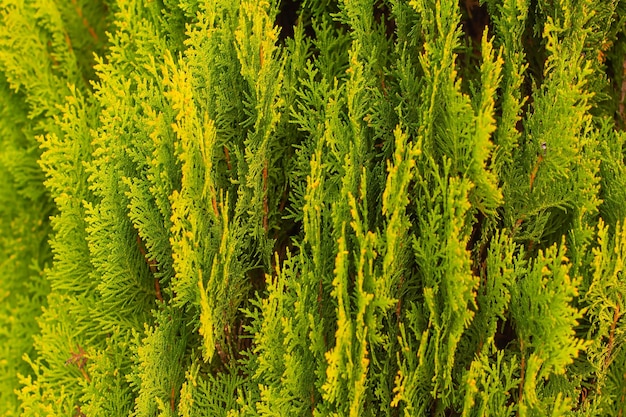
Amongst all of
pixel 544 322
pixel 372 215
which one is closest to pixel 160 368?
pixel 372 215

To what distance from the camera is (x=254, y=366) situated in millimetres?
1996

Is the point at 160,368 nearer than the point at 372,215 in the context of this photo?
No

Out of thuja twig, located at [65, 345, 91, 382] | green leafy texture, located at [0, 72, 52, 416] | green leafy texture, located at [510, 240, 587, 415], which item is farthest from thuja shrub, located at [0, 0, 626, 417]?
green leafy texture, located at [0, 72, 52, 416]

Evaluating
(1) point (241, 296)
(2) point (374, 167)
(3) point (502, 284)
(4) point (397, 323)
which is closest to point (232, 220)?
(1) point (241, 296)

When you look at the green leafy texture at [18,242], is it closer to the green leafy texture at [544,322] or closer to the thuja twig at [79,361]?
the thuja twig at [79,361]

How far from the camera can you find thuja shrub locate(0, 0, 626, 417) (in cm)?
180

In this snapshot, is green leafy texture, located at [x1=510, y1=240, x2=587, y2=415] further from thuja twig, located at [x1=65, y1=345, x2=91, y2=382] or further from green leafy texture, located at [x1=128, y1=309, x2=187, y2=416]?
thuja twig, located at [x1=65, y1=345, x2=91, y2=382]

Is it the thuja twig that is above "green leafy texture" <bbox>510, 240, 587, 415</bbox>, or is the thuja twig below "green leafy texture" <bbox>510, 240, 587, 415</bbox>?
below

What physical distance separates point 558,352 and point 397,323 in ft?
1.74

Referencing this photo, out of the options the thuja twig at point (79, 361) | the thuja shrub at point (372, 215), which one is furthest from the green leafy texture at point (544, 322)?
the thuja twig at point (79, 361)

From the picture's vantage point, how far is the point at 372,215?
1.95 metres

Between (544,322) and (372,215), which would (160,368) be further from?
(544,322)

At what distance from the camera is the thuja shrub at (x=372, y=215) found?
1.80 m

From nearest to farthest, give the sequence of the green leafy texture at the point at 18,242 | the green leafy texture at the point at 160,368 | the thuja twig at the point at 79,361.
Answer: the green leafy texture at the point at 160,368 → the thuja twig at the point at 79,361 → the green leafy texture at the point at 18,242
